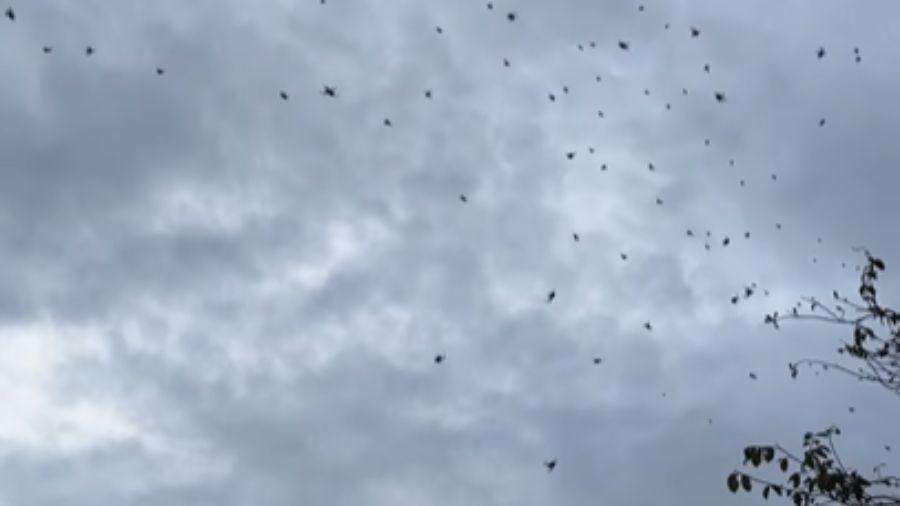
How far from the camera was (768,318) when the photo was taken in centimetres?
1234

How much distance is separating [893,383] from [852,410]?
802 cm

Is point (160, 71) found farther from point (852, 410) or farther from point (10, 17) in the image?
point (852, 410)

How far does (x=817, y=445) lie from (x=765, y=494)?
1.06 meters

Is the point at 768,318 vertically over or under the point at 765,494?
over

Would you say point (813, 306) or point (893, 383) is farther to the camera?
point (813, 306)

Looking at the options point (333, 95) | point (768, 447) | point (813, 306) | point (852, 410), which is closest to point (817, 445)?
point (768, 447)

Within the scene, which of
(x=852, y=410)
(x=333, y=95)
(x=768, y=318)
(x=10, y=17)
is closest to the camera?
(x=768, y=318)

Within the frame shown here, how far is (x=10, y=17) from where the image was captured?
124 feet

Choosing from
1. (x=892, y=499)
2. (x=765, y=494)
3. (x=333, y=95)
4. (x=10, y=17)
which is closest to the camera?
(x=892, y=499)

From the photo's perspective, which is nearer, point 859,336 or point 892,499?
point 892,499

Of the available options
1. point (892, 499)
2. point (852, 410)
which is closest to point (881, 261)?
point (892, 499)

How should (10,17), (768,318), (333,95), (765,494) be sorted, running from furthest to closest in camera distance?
(333,95)
(10,17)
(768,318)
(765,494)

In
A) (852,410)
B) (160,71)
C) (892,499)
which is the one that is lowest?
(892,499)

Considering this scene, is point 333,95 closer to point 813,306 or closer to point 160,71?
point 160,71
